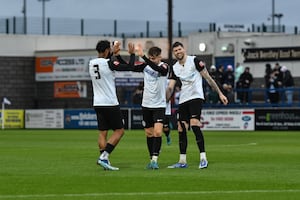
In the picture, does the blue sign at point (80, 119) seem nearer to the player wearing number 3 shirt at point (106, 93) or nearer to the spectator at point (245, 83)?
the spectator at point (245, 83)

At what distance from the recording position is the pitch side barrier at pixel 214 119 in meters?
38.8

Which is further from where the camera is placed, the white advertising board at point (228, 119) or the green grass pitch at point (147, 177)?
the white advertising board at point (228, 119)

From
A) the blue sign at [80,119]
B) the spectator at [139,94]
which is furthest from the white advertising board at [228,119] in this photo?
the blue sign at [80,119]

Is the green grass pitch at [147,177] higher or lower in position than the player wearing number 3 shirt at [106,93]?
lower

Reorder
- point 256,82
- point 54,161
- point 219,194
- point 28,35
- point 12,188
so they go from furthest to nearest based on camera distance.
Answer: point 28,35 → point 256,82 → point 54,161 → point 12,188 → point 219,194

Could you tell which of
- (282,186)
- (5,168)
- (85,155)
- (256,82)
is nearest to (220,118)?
(256,82)

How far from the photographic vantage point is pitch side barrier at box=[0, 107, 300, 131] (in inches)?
1529

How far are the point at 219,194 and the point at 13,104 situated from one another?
46.7m

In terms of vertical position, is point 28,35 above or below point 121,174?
above

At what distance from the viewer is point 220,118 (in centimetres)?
4028

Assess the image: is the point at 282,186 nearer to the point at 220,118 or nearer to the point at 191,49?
the point at 220,118

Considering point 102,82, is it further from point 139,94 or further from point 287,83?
point 287,83

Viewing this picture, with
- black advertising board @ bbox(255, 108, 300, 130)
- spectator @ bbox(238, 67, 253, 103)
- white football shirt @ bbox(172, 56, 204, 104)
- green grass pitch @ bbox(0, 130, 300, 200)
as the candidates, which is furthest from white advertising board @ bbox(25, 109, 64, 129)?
white football shirt @ bbox(172, 56, 204, 104)

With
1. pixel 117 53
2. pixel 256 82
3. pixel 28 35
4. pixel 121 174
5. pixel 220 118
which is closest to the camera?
pixel 121 174
